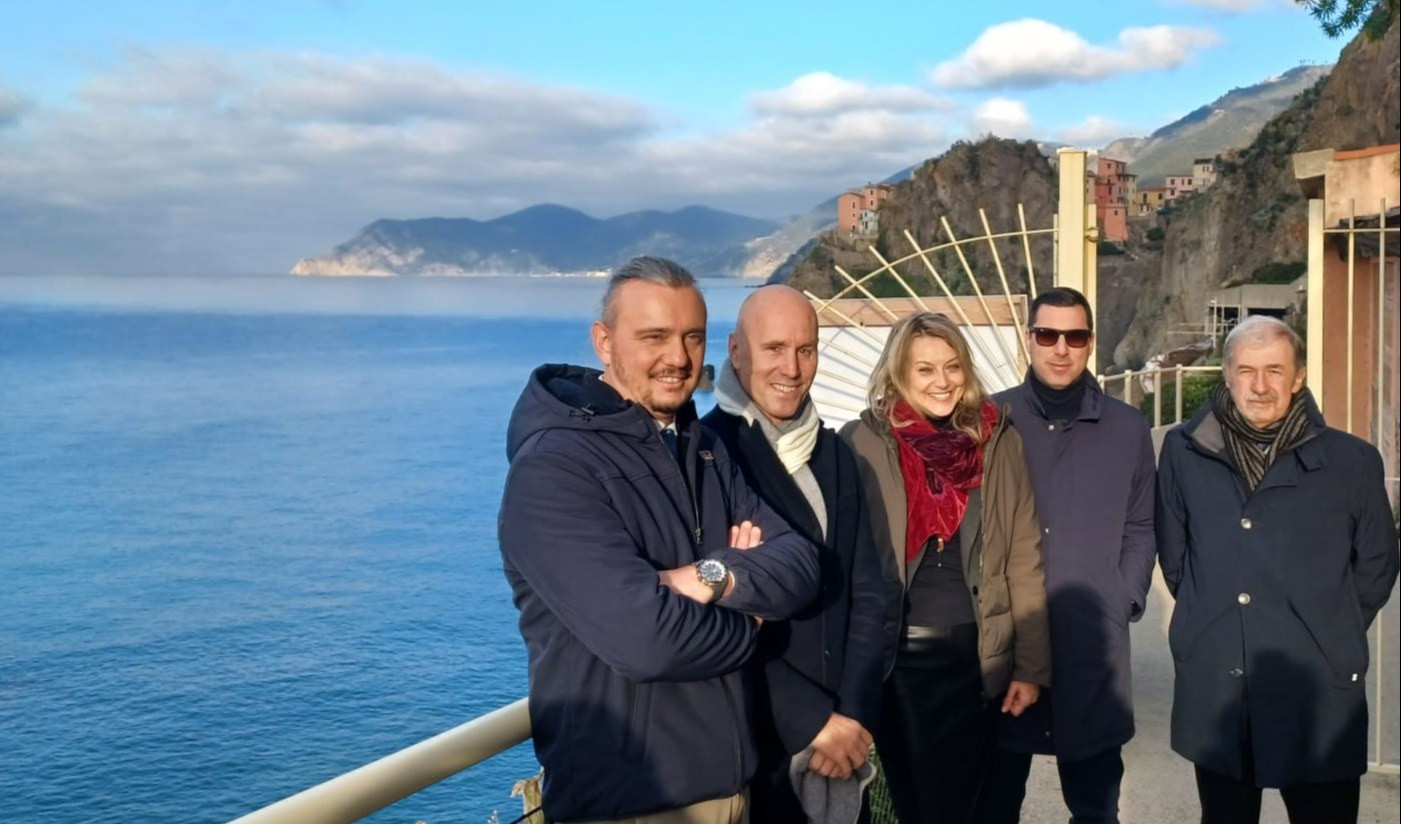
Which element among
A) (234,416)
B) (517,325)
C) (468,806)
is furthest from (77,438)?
(517,325)

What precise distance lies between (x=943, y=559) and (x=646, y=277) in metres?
1.12

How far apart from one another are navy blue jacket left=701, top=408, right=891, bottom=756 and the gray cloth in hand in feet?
0.11

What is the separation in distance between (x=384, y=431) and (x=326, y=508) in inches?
691

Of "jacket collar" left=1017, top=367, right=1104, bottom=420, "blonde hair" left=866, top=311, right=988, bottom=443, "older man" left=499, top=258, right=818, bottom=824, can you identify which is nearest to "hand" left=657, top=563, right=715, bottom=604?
"older man" left=499, top=258, right=818, bottom=824

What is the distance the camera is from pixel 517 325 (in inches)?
6845

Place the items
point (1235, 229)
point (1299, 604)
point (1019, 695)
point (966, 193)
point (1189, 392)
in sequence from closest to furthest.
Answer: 1. point (1299, 604)
2. point (1019, 695)
3. point (1189, 392)
4. point (1235, 229)
5. point (966, 193)

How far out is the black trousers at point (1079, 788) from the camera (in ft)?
10.2

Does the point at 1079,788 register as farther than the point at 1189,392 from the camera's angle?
No

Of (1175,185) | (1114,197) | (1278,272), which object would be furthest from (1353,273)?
(1175,185)

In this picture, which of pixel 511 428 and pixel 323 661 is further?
pixel 323 661

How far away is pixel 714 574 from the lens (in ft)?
6.62

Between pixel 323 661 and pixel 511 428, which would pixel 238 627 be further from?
pixel 511 428

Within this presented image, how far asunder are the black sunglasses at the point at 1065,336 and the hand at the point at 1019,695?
0.84m

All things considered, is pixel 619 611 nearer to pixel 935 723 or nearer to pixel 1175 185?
pixel 935 723
